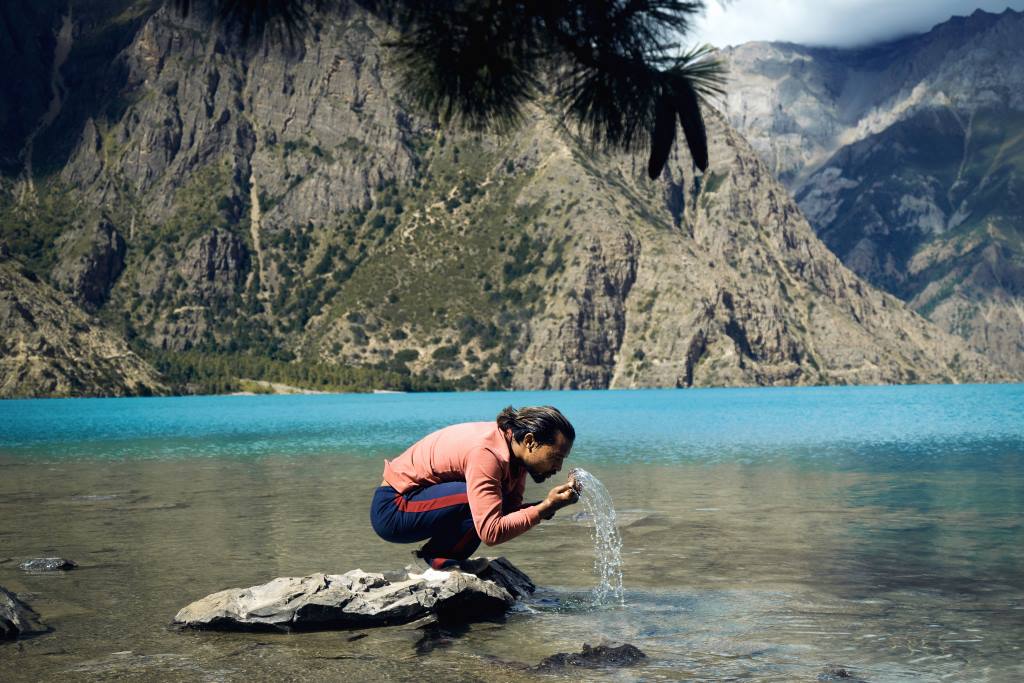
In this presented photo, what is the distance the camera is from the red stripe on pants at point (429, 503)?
1024 cm

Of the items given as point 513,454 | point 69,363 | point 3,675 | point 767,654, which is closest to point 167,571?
point 3,675

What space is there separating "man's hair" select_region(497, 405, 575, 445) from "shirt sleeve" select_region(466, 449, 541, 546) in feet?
1.01

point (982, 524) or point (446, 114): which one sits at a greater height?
point (446, 114)

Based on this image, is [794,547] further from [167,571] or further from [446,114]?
[446,114]

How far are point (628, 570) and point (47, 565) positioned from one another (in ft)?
23.7

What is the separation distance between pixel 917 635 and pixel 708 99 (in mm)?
5349

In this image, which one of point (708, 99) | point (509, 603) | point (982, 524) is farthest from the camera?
point (982, 524)

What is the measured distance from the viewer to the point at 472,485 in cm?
945

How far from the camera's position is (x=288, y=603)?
1034 cm

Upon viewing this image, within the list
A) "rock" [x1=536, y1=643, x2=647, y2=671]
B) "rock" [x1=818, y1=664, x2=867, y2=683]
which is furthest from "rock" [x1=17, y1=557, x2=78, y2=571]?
"rock" [x1=818, y1=664, x2=867, y2=683]

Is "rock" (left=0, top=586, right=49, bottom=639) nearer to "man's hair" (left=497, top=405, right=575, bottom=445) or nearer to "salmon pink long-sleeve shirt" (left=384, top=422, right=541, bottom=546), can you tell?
"salmon pink long-sleeve shirt" (left=384, top=422, right=541, bottom=546)

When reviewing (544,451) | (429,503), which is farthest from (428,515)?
(544,451)

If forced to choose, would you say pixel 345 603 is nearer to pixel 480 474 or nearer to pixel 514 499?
pixel 514 499

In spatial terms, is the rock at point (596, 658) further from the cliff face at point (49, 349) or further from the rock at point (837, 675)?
the cliff face at point (49, 349)
